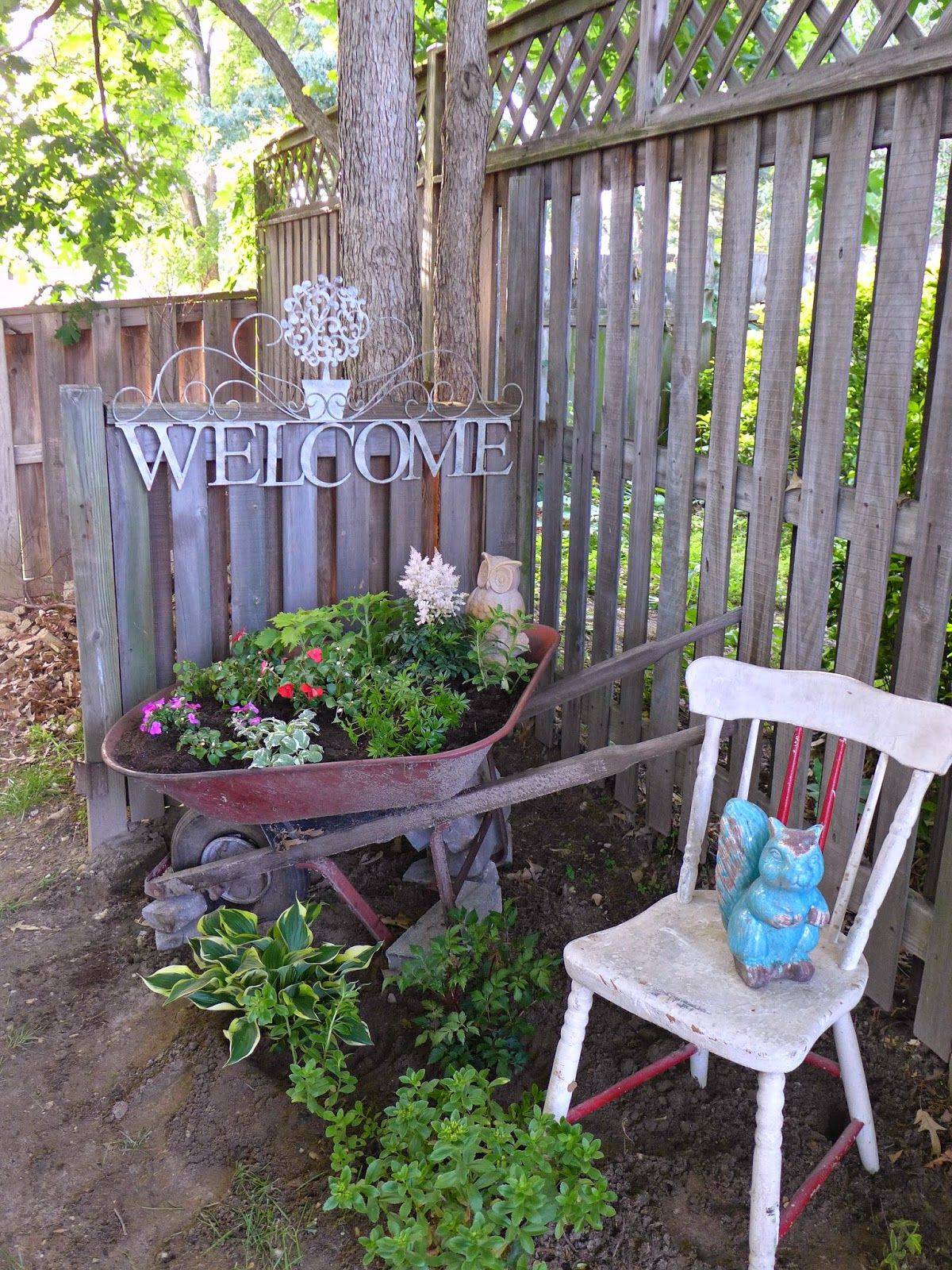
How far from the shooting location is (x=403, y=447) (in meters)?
3.65

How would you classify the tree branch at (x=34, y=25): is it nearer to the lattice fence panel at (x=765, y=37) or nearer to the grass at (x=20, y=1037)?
the lattice fence panel at (x=765, y=37)

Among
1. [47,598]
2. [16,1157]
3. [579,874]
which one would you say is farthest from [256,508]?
[47,598]

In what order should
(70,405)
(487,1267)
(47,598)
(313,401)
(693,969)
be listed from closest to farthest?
(487,1267) → (693,969) → (70,405) → (313,401) → (47,598)

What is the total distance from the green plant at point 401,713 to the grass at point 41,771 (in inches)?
73.8

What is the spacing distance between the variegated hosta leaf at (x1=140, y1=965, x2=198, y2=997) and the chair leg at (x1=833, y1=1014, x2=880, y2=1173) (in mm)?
1612

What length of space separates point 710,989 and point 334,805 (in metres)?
1.14

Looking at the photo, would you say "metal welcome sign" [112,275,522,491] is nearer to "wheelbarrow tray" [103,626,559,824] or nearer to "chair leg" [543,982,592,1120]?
"wheelbarrow tray" [103,626,559,824]

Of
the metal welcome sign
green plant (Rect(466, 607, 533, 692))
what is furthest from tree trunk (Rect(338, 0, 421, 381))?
green plant (Rect(466, 607, 533, 692))

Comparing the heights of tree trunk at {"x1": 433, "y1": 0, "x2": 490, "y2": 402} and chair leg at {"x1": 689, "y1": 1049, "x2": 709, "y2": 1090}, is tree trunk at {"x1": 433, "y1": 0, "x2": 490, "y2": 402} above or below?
above

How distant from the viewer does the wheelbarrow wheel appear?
3174 mm

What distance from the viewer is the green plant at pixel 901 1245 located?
2.11m

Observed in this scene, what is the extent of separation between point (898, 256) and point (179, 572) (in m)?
2.34

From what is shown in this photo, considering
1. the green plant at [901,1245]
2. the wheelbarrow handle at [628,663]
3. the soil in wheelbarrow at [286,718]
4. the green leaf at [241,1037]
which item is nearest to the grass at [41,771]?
the soil in wheelbarrow at [286,718]

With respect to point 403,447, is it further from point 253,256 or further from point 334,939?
point 253,256
